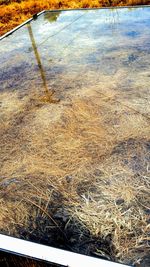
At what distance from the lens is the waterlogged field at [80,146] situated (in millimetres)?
1767

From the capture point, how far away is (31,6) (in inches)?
391

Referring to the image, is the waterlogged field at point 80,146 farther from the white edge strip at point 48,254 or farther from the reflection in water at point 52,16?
the reflection in water at point 52,16

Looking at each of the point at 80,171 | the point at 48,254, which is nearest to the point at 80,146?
the point at 80,171

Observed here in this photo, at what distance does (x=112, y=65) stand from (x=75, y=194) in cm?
231

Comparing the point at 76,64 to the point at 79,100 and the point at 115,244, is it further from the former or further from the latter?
the point at 115,244

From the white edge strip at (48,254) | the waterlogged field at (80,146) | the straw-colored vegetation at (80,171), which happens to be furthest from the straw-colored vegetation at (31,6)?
the white edge strip at (48,254)

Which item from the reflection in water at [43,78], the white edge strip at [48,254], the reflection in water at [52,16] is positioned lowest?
the white edge strip at [48,254]

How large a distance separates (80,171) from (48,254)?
764 mm

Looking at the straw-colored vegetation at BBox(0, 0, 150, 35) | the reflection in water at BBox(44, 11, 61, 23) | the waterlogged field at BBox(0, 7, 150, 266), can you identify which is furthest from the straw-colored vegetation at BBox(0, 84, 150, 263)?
the straw-colored vegetation at BBox(0, 0, 150, 35)

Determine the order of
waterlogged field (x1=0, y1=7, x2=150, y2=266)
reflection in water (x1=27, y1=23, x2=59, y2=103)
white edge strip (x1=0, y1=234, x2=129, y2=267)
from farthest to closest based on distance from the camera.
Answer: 1. reflection in water (x1=27, y1=23, x2=59, y2=103)
2. waterlogged field (x1=0, y1=7, x2=150, y2=266)
3. white edge strip (x1=0, y1=234, x2=129, y2=267)

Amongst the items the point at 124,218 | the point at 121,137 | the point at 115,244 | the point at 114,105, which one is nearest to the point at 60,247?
the point at 115,244

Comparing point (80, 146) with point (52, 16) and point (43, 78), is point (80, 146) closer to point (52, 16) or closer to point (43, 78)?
point (43, 78)

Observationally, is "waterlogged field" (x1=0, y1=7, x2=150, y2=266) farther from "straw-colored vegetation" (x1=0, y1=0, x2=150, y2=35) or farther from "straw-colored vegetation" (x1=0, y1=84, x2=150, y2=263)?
"straw-colored vegetation" (x1=0, y1=0, x2=150, y2=35)

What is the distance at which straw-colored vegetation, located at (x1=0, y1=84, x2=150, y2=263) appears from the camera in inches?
69.7
